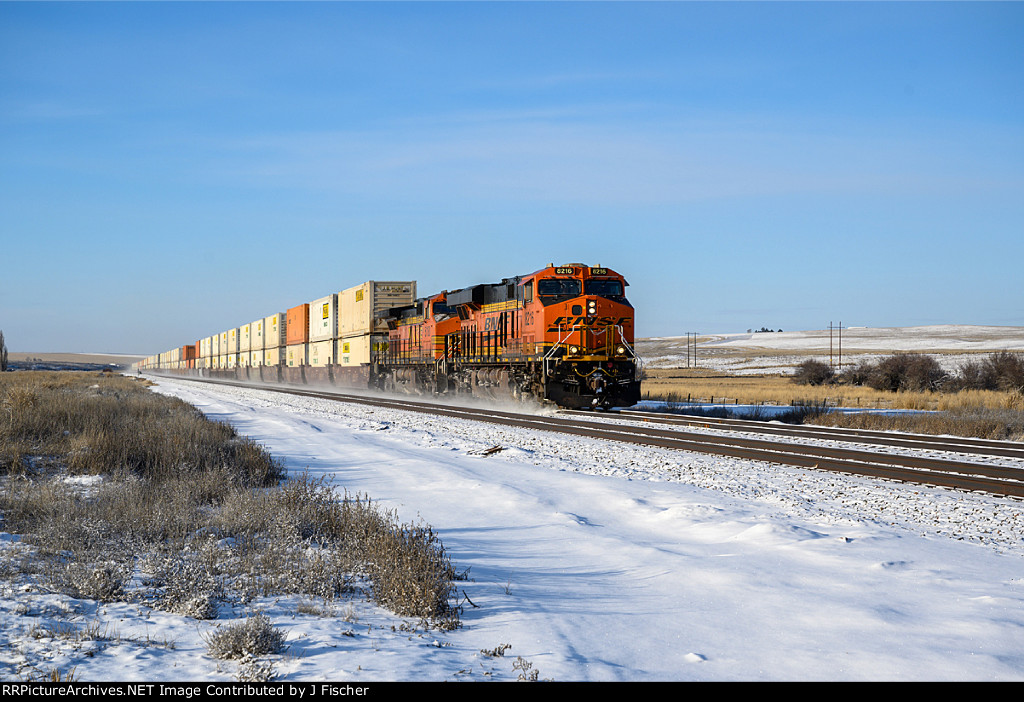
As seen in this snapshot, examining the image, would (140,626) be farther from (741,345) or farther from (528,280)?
(741,345)

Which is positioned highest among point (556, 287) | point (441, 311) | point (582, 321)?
point (556, 287)

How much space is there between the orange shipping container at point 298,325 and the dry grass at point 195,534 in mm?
39878

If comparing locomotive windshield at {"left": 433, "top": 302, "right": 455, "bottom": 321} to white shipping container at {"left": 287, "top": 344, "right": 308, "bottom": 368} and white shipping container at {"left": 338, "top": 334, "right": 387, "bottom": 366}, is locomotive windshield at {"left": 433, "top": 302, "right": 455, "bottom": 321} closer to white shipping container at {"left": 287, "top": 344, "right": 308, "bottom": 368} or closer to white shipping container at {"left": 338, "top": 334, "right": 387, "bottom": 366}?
white shipping container at {"left": 338, "top": 334, "right": 387, "bottom": 366}

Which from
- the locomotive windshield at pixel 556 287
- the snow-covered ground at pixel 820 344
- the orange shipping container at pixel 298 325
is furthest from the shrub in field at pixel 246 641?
the snow-covered ground at pixel 820 344

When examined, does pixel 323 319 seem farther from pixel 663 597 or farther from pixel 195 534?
pixel 663 597

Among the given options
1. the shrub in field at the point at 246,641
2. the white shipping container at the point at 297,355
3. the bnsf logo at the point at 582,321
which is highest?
the bnsf logo at the point at 582,321

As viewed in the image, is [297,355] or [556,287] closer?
[556,287]

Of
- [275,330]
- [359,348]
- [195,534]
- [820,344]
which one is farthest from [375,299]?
[820,344]

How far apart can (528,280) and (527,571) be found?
58.6 feet

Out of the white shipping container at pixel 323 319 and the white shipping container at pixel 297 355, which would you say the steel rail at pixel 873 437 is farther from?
the white shipping container at pixel 297 355

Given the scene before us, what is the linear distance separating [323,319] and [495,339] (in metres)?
22.6

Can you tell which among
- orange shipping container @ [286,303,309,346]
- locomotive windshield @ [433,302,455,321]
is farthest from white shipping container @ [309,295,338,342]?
locomotive windshield @ [433,302,455,321]

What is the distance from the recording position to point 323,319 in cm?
4588

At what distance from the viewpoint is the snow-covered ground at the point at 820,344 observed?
106m
